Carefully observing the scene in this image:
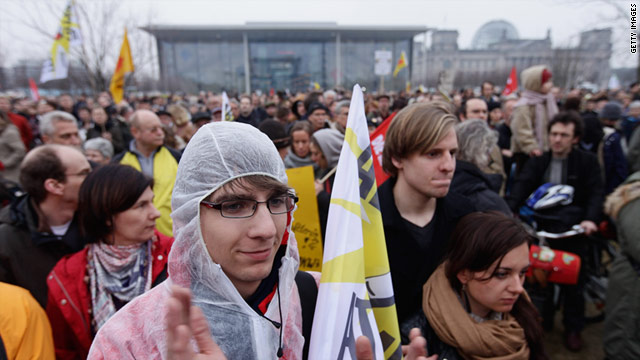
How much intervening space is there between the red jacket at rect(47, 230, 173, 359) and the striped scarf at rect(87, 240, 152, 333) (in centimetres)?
4

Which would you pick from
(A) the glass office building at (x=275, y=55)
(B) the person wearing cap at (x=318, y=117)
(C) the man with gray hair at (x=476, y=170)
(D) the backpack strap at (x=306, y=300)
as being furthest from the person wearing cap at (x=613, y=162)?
(A) the glass office building at (x=275, y=55)

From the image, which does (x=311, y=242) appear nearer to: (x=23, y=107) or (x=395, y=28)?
(x=23, y=107)

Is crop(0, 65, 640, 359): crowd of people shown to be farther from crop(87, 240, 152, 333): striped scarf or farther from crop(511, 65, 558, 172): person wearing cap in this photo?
crop(511, 65, 558, 172): person wearing cap

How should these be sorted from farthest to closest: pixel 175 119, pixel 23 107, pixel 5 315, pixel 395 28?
pixel 395 28 → pixel 23 107 → pixel 175 119 → pixel 5 315

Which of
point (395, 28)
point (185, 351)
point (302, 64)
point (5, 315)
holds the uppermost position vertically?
point (395, 28)

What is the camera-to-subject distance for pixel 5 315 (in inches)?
Result: 58.0

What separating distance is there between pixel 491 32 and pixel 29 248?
11555 cm

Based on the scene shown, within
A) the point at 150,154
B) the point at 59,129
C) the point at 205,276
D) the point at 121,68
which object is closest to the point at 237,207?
the point at 205,276

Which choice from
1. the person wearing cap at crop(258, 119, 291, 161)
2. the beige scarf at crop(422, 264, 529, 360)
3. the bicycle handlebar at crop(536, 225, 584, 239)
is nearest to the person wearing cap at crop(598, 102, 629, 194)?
the bicycle handlebar at crop(536, 225, 584, 239)

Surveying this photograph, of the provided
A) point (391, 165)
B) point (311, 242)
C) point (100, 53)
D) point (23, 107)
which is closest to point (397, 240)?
point (391, 165)

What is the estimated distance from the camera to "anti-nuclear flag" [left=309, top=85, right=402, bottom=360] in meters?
1.30

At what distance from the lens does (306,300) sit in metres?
1.45

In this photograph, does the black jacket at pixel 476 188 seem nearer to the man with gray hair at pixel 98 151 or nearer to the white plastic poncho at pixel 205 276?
the white plastic poncho at pixel 205 276

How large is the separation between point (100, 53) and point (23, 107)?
3693 mm
